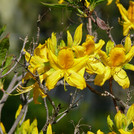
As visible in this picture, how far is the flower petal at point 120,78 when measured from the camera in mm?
1079

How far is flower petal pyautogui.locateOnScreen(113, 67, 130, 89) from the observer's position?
3.54 feet

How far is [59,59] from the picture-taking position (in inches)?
41.1

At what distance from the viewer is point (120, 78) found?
1086mm

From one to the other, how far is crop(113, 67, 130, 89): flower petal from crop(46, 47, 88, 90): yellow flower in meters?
0.13

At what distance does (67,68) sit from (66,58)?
7 centimetres

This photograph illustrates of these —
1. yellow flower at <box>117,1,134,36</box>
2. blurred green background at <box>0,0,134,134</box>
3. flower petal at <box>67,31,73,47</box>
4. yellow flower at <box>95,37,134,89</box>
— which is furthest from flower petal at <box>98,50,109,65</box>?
blurred green background at <box>0,0,134,134</box>

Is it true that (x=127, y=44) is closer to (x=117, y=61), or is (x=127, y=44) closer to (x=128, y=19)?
(x=117, y=61)

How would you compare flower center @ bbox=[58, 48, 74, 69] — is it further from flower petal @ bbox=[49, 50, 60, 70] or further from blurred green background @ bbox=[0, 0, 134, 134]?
blurred green background @ bbox=[0, 0, 134, 134]

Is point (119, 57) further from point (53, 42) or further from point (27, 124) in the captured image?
point (27, 124)

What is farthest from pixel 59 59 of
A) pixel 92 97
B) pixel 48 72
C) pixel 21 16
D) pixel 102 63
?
pixel 21 16

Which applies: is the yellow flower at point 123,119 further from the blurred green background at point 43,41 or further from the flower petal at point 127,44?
the blurred green background at point 43,41

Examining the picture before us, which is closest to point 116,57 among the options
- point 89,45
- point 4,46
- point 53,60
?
point 89,45

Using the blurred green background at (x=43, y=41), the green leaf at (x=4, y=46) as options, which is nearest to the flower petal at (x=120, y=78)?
the green leaf at (x=4, y=46)

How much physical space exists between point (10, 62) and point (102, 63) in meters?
0.35
